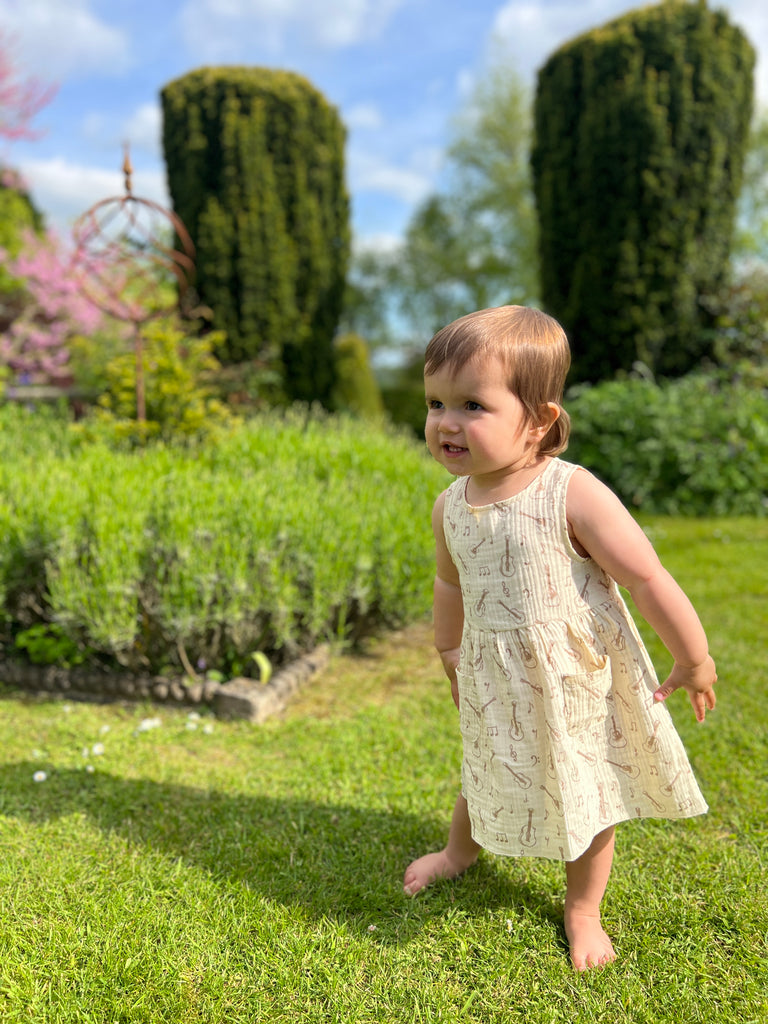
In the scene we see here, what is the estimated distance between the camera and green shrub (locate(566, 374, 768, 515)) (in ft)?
22.6

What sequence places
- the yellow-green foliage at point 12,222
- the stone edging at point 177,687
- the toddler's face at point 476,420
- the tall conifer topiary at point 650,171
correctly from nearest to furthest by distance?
the toddler's face at point 476,420 → the stone edging at point 177,687 → the tall conifer topiary at point 650,171 → the yellow-green foliage at point 12,222

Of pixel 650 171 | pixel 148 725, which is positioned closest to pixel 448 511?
pixel 148 725

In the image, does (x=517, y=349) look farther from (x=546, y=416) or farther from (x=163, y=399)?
(x=163, y=399)

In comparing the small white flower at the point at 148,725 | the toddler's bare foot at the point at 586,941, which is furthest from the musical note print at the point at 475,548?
the small white flower at the point at 148,725

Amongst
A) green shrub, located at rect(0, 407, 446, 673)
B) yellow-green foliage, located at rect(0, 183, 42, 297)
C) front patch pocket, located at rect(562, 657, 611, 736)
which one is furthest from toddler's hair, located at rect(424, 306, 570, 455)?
yellow-green foliage, located at rect(0, 183, 42, 297)

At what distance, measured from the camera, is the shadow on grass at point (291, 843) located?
202 cm

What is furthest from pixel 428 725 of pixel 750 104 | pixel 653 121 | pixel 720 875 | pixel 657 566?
pixel 750 104

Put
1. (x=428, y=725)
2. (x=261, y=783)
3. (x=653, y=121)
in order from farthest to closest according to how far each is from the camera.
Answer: (x=653, y=121) → (x=428, y=725) → (x=261, y=783)

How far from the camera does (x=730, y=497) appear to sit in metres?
6.86

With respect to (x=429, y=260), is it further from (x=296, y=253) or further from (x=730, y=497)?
(x=730, y=497)

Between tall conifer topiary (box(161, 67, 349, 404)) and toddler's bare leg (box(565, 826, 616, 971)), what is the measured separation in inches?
327

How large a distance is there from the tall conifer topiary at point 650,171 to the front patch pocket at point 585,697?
7369mm

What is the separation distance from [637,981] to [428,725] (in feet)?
4.83

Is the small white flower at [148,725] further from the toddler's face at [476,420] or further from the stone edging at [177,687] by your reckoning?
the toddler's face at [476,420]
